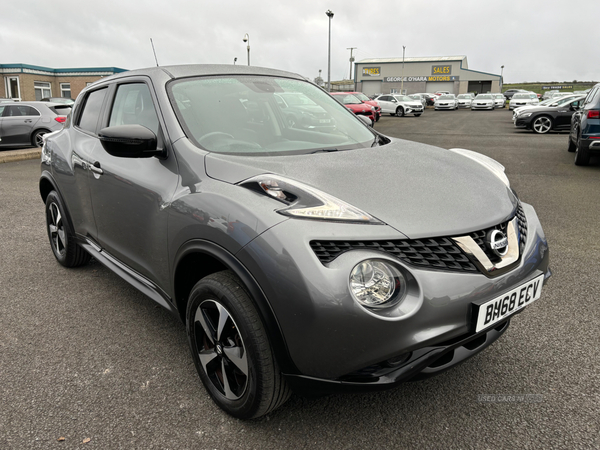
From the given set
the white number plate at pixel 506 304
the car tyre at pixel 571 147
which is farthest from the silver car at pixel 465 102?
the white number plate at pixel 506 304

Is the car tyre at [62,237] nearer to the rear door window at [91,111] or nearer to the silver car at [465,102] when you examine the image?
the rear door window at [91,111]

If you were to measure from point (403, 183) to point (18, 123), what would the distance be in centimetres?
1461

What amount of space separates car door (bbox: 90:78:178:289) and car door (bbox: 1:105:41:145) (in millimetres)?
12417

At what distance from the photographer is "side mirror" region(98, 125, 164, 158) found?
2.38 m

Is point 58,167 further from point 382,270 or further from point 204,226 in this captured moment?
point 382,270

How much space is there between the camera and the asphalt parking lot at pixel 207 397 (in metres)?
2.10

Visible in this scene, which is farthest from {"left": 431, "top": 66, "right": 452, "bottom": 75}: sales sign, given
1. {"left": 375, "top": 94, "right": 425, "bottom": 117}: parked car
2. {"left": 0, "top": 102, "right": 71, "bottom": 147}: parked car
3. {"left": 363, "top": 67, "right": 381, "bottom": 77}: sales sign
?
{"left": 0, "top": 102, "right": 71, "bottom": 147}: parked car

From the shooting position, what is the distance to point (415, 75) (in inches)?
3022

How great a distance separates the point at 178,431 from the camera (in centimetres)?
216

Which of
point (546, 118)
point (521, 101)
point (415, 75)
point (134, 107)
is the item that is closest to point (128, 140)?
point (134, 107)

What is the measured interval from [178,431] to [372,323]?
1101mm

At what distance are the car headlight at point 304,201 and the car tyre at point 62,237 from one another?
7.94 feet

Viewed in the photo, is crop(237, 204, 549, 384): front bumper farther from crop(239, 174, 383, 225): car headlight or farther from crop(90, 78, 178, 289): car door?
crop(90, 78, 178, 289): car door

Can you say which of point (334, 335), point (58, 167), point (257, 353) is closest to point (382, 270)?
point (334, 335)
